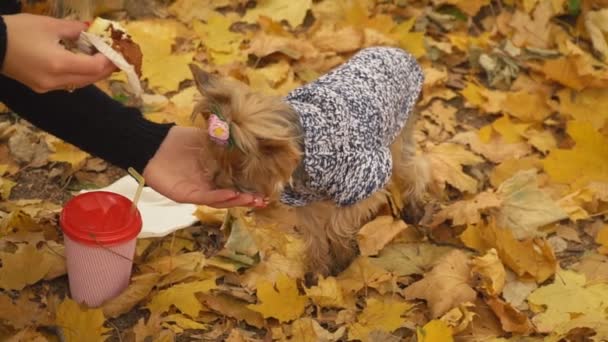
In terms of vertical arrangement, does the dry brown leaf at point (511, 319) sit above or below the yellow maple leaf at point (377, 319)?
above

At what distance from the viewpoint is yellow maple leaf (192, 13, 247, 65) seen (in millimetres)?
4207

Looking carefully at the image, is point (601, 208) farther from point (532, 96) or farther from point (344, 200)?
point (344, 200)

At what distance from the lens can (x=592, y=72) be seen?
4094mm

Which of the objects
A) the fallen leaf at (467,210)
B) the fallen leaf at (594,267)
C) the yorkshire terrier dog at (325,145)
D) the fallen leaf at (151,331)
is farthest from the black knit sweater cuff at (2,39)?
the fallen leaf at (594,267)

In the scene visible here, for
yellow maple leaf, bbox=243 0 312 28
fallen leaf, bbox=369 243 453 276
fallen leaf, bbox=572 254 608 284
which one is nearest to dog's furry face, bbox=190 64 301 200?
fallen leaf, bbox=369 243 453 276

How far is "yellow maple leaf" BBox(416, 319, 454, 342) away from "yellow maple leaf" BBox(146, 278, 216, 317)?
0.79 metres

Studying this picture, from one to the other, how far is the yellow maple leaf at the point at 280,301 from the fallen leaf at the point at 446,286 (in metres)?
0.44

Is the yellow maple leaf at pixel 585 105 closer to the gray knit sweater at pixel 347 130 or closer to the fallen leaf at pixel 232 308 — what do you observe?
the gray knit sweater at pixel 347 130

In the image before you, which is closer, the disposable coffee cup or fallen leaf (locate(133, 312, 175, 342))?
the disposable coffee cup

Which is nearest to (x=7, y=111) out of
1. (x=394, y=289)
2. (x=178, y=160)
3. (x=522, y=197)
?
(x=178, y=160)

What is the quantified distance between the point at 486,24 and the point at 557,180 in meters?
1.45

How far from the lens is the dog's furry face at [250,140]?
2549mm

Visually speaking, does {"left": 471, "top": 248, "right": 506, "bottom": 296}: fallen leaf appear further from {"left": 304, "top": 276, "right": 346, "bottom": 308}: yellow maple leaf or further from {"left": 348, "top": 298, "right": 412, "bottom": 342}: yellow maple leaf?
{"left": 304, "top": 276, "right": 346, "bottom": 308}: yellow maple leaf

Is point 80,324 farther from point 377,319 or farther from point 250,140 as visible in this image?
point 377,319
